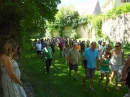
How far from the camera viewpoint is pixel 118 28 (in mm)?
25938

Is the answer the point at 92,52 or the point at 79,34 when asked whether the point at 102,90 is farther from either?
the point at 79,34

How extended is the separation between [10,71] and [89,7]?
58.9 meters

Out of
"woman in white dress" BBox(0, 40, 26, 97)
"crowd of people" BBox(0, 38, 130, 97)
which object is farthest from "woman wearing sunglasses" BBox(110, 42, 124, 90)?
"woman in white dress" BBox(0, 40, 26, 97)

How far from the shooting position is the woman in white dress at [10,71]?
3.48 metres

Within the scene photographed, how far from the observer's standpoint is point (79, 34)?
148 ft

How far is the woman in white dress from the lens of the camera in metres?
3.48

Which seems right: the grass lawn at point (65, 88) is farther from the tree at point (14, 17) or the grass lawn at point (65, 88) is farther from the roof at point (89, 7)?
the roof at point (89, 7)

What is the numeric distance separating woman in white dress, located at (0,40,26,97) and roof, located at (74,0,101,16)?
183 ft

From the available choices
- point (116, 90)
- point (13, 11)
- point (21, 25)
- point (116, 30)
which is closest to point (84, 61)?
point (116, 90)

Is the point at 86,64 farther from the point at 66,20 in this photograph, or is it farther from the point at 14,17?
the point at 66,20

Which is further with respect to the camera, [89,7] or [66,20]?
[89,7]

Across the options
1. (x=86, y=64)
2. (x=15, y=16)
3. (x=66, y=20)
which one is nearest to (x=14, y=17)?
(x=15, y=16)

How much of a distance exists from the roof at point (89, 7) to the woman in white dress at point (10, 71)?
55797 mm

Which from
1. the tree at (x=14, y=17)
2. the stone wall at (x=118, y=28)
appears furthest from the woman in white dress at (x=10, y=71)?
the stone wall at (x=118, y=28)
